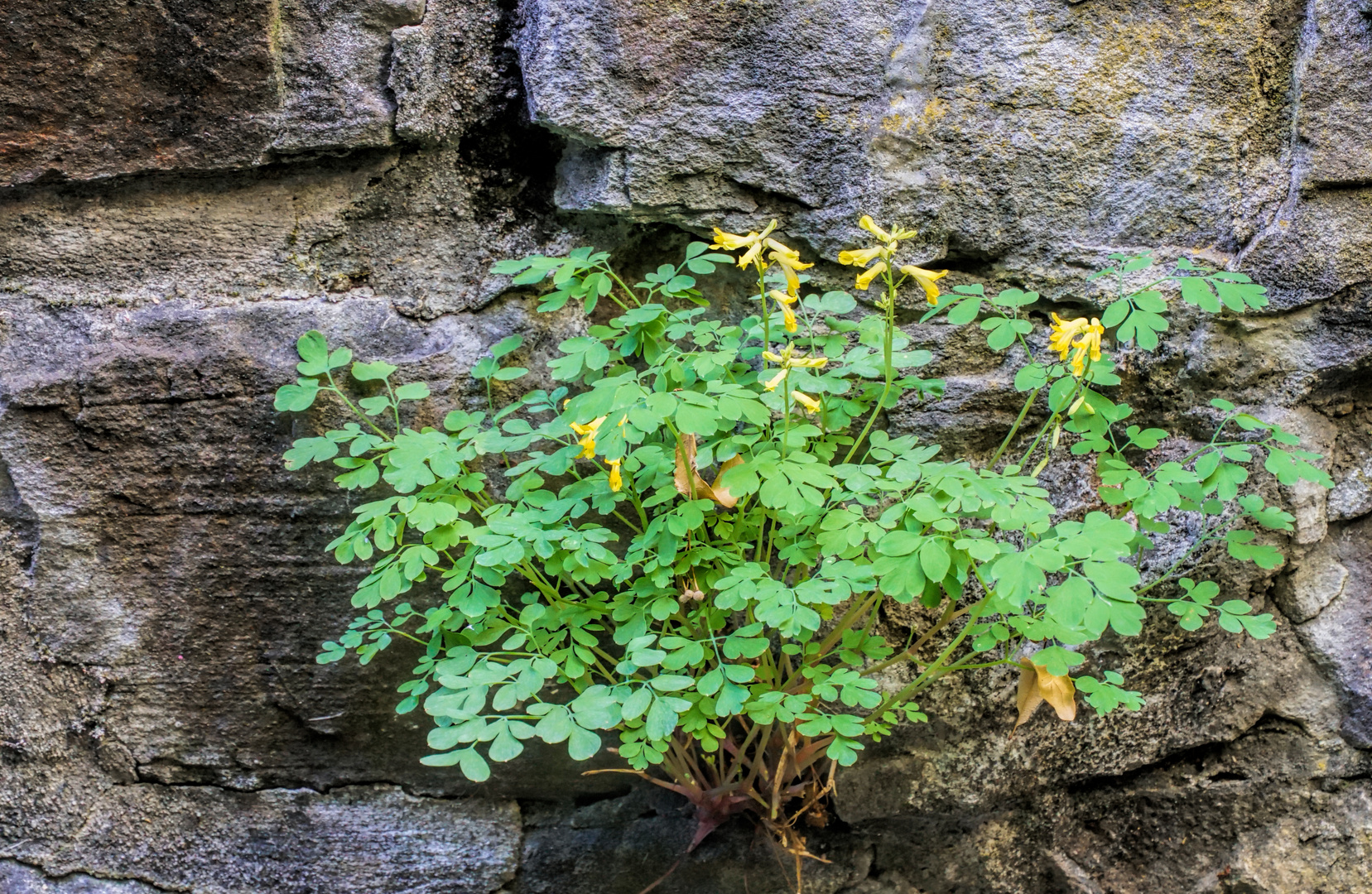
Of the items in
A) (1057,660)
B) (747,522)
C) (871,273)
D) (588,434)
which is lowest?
(1057,660)

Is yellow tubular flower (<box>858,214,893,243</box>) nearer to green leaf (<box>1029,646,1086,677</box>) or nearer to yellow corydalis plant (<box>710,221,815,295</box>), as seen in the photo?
yellow corydalis plant (<box>710,221,815,295</box>)

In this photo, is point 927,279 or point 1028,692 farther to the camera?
point 1028,692

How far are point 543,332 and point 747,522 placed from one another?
1.70ft

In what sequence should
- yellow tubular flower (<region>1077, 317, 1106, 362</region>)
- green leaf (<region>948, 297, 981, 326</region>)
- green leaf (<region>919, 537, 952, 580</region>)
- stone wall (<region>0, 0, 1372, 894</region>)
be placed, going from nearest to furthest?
green leaf (<region>919, 537, 952, 580</region>)
yellow tubular flower (<region>1077, 317, 1106, 362</region>)
green leaf (<region>948, 297, 981, 326</region>)
stone wall (<region>0, 0, 1372, 894</region>)

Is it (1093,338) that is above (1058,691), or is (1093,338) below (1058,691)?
above

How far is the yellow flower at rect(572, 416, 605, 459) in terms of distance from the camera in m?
1.34

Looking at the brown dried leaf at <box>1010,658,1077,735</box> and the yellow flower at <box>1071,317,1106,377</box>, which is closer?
the yellow flower at <box>1071,317,1106,377</box>

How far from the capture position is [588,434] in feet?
4.41

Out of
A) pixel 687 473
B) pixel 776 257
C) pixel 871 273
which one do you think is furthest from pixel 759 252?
pixel 687 473

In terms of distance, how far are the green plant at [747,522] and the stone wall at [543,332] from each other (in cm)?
13

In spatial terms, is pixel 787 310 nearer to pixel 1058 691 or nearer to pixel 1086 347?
pixel 1086 347

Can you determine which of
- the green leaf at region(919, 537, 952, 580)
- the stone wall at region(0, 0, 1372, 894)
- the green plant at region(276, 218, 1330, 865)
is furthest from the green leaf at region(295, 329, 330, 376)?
the green leaf at region(919, 537, 952, 580)

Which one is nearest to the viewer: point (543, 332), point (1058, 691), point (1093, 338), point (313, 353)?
point (1093, 338)

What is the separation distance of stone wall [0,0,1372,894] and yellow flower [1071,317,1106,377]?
1.01 ft
